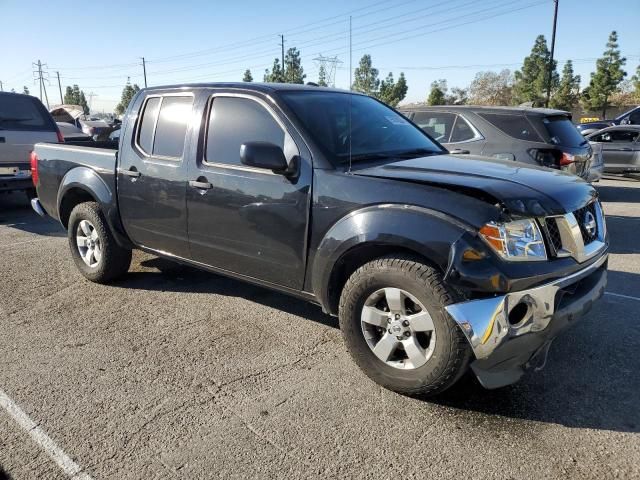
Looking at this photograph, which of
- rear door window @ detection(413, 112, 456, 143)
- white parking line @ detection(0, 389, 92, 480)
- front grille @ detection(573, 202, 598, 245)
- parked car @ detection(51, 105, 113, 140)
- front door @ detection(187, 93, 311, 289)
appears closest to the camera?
white parking line @ detection(0, 389, 92, 480)

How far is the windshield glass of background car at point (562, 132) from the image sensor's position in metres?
7.05

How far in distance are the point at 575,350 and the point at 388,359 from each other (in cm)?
149

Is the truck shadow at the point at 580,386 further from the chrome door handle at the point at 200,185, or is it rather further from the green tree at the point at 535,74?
the green tree at the point at 535,74

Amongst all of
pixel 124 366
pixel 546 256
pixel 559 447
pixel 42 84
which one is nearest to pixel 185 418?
pixel 124 366

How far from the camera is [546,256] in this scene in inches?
107

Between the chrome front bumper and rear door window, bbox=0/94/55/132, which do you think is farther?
rear door window, bbox=0/94/55/132

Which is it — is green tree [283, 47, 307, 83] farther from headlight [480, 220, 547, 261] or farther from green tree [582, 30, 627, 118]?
headlight [480, 220, 547, 261]

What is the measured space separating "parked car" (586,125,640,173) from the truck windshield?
10314mm

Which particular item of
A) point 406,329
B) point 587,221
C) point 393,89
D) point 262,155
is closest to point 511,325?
point 406,329

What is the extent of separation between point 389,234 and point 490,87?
281 ft

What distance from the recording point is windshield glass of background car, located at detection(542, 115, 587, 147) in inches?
277

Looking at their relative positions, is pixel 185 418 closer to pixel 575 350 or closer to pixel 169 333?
pixel 169 333

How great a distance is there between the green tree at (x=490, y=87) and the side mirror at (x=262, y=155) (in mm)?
79001

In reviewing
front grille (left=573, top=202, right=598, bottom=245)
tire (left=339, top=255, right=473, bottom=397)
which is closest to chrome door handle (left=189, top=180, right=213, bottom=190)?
tire (left=339, top=255, right=473, bottom=397)
